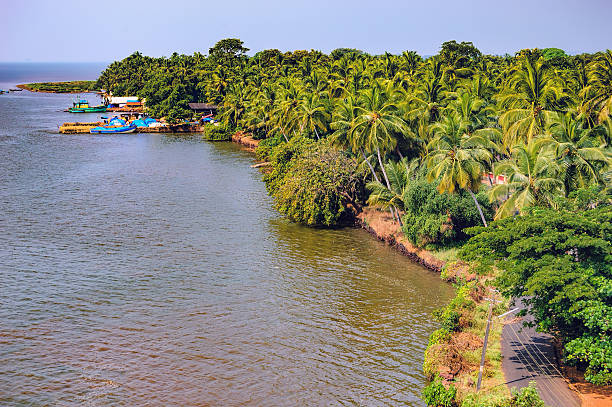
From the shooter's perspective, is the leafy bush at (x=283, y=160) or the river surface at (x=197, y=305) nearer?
the river surface at (x=197, y=305)

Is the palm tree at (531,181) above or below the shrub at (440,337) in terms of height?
above

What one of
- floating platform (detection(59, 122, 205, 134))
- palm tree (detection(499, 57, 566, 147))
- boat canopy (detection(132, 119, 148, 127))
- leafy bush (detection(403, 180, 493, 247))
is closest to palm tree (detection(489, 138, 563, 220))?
leafy bush (detection(403, 180, 493, 247))

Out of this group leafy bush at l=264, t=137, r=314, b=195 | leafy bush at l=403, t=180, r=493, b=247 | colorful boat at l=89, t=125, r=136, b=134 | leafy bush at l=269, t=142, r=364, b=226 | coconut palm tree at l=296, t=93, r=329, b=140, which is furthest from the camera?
colorful boat at l=89, t=125, r=136, b=134

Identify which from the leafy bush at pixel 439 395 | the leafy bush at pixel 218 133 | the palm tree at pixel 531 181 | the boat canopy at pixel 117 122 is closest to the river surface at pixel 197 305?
the leafy bush at pixel 439 395

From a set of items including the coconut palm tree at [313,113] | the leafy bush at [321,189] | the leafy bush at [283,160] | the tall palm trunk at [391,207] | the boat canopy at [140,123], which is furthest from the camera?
the boat canopy at [140,123]

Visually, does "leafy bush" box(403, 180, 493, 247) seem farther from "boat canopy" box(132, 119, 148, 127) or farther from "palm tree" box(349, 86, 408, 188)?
"boat canopy" box(132, 119, 148, 127)

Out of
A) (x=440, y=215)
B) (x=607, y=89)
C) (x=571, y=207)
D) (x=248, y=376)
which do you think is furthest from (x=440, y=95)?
(x=248, y=376)

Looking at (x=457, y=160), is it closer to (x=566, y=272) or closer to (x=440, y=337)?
(x=440, y=337)

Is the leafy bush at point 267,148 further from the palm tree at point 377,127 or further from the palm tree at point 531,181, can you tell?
the palm tree at point 531,181
